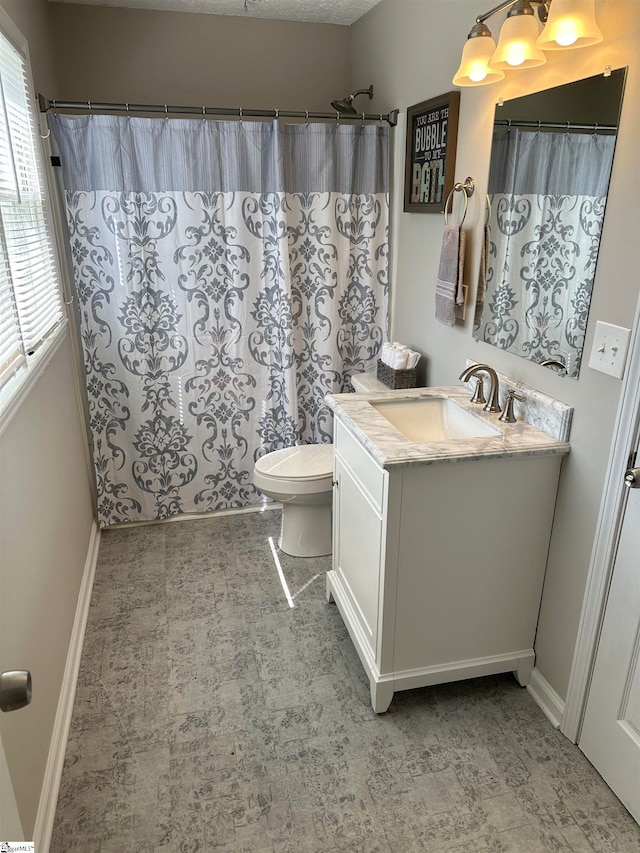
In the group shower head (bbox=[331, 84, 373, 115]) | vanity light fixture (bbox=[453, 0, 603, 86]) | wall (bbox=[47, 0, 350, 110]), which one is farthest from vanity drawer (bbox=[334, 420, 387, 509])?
wall (bbox=[47, 0, 350, 110])

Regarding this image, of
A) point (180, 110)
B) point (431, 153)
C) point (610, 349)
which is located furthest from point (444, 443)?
point (180, 110)

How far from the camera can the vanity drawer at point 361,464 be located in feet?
5.90

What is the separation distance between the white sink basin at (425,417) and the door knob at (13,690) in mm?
1568

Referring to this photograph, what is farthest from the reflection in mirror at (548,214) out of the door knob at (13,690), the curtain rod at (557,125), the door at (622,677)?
the door knob at (13,690)

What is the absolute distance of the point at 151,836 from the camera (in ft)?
5.12

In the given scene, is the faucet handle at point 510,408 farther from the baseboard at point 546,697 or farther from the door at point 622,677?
the baseboard at point 546,697

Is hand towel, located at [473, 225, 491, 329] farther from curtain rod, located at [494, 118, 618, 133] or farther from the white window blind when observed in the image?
the white window blind

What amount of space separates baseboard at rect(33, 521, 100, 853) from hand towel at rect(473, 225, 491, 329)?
1867 millimetres

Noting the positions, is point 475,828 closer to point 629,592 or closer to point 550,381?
point 629,592

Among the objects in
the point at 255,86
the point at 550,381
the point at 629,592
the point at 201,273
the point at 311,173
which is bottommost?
the point at 629,592

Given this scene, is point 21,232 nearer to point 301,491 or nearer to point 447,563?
point 301,491

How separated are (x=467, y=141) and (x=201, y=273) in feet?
4.29

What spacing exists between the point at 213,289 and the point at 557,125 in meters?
1.67

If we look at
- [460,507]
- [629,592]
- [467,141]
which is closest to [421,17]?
[467,141]
